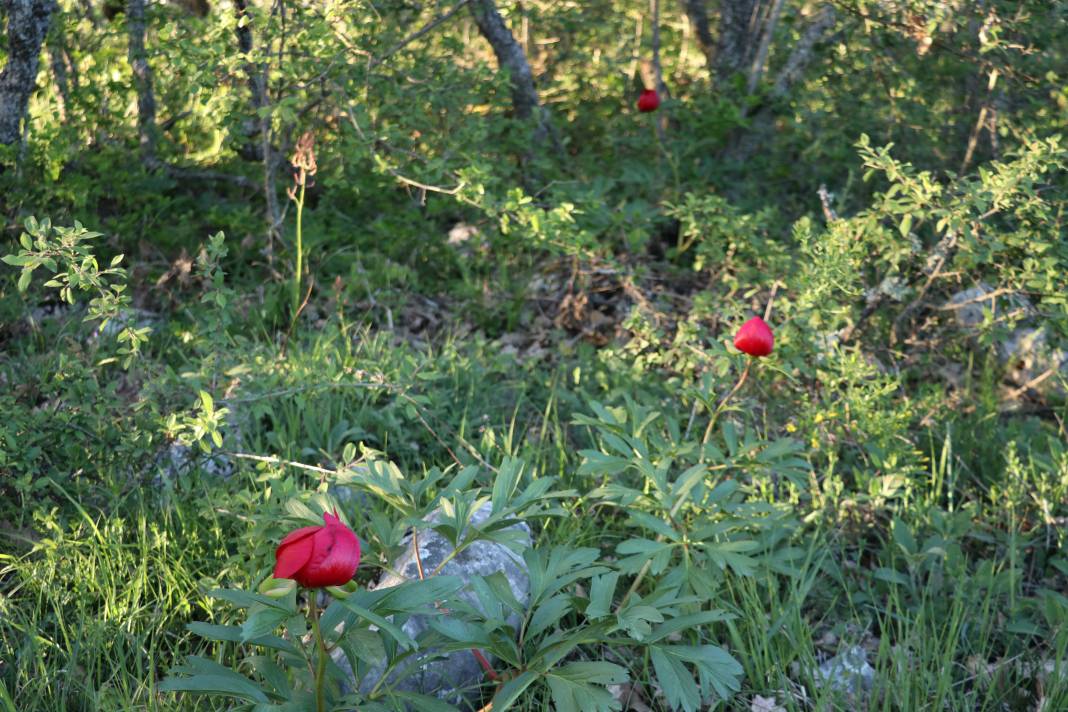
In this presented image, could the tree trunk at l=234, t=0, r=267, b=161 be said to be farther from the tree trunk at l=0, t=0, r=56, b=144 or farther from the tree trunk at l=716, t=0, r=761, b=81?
the tree trunk at l=716, t=0, r=761, b=81

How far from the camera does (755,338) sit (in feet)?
9.73

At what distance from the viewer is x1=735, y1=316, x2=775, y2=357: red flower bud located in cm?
296

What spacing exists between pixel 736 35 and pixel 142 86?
335 centimetres

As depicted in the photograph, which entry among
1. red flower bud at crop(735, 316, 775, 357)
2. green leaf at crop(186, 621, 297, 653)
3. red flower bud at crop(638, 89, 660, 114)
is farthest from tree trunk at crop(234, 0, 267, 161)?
green leaf at crop(186, 621, 297, 653)

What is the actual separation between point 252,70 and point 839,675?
3136 millimetres

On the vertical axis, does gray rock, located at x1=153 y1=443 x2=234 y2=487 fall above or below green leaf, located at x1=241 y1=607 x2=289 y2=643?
below

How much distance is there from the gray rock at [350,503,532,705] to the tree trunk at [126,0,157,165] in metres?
2.87

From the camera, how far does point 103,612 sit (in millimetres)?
2713

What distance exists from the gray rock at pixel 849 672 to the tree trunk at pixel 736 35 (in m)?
3.88

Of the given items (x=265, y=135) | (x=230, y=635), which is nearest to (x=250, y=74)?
(x=265, y=135)

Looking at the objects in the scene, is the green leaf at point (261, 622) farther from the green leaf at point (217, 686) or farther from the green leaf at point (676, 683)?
the green leaf at point (676, 683)

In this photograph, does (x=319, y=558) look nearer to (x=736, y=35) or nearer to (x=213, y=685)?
(x=213, y=685)

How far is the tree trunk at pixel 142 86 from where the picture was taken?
4.69 m

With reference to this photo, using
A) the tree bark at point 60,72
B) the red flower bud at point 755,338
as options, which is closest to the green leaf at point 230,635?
the red flower bud at point 755,338
